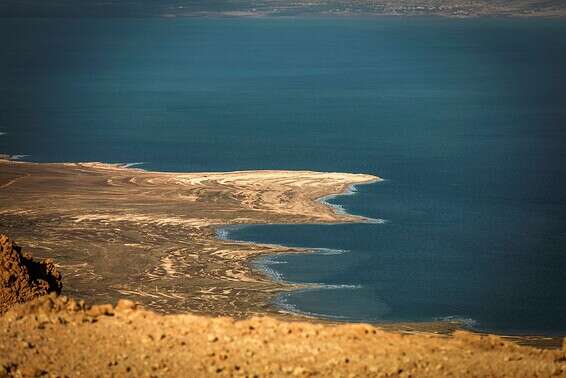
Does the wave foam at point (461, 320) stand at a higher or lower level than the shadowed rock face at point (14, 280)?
lower

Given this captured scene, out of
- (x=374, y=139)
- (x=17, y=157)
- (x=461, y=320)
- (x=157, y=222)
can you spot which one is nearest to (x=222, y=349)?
(x=461, y=320)

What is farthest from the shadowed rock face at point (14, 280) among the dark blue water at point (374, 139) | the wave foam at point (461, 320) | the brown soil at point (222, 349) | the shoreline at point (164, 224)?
the wave foam at point (461, 320)

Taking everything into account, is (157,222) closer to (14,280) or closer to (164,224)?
(164,224)

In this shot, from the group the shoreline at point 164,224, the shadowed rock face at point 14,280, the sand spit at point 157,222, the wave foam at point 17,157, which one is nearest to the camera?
the shadowed rock face at point 14,280

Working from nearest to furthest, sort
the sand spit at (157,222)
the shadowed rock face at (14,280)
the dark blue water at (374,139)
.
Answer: the shadowed rock face at (14,280), the sand spit at (157,222), the dark blue water at (374,139)

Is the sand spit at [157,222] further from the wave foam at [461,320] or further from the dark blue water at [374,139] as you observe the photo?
the wave foam at [461,320]

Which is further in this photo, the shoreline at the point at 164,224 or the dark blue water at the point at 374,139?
the dark blue water at the point at 374,139
